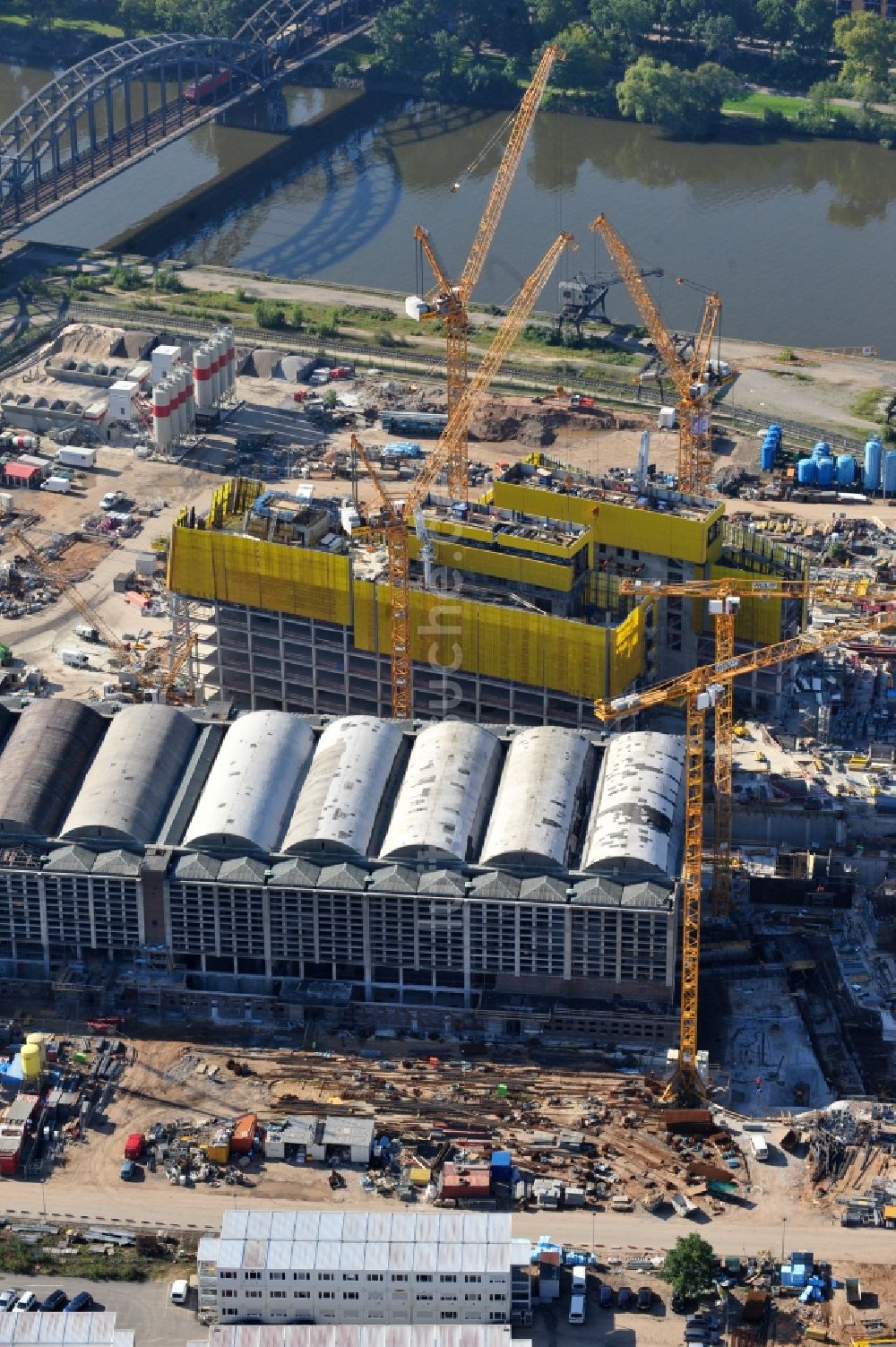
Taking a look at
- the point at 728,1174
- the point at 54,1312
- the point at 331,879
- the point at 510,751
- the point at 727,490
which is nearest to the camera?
the point at 54,1312

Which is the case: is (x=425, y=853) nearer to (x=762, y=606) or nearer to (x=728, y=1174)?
(x=728, y=1174)

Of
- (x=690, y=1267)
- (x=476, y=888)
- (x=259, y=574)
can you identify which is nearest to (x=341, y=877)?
(x=476, y=888)

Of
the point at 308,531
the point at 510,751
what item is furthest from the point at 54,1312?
the point at 308,531

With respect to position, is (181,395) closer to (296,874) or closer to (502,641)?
(502,641)

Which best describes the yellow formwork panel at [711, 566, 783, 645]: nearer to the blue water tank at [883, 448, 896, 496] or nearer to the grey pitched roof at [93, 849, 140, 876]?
Result: the blue water tank at [883, 448, 896, 496]

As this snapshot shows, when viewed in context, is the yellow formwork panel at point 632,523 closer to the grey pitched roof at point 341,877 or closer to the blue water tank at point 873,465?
the blue water tank at point 873,465
